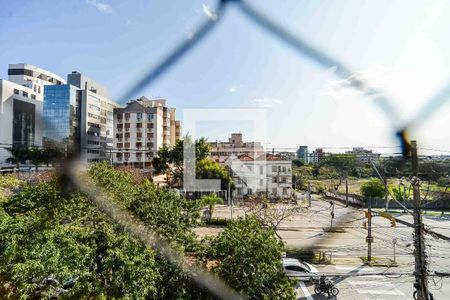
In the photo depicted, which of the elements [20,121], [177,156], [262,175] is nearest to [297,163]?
[262,175]

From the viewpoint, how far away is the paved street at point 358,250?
6.32 meters

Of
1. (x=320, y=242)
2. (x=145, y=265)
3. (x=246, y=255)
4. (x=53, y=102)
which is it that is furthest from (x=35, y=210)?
(x=53, y=102)

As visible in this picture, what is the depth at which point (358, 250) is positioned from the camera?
30.3 feet

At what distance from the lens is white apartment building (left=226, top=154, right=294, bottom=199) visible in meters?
20.0

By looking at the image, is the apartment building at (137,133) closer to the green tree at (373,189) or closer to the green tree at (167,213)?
the green tree at (373,189)

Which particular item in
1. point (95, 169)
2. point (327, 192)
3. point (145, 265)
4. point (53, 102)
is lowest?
point (327, 192)

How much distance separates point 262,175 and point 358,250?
37.3 feet

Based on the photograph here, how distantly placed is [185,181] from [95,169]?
1152 cm

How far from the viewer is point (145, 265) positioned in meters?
3.54

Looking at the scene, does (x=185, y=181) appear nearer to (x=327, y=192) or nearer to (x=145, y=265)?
(x=327, y=192)

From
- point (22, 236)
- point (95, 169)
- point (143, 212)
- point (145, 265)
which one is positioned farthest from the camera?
point (95, 169)

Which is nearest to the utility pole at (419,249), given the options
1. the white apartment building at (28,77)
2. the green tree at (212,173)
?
the green tree at (212,173)

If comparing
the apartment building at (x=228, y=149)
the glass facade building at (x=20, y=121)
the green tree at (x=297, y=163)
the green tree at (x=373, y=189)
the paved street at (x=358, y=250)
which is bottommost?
the paved street at (x=358, y=250)

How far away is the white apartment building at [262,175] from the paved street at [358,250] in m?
3.70
